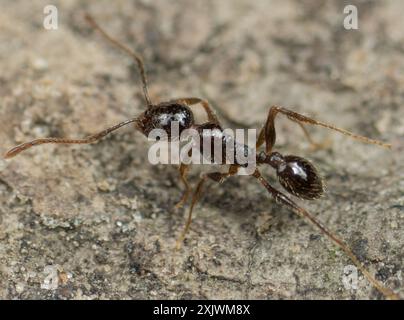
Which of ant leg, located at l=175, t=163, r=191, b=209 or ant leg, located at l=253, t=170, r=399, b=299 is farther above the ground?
ant leg, located at l=175, t=163, r=191, b=209

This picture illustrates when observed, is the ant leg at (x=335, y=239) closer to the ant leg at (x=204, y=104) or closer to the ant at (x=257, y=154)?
the ant at (x=257, y=154)

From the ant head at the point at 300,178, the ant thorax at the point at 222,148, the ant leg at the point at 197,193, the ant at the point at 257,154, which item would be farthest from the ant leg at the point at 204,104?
the ant head at the point at 300,178

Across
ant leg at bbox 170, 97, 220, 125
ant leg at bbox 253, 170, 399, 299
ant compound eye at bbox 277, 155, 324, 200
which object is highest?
ant leg at bbox 170, 97, 220, 125

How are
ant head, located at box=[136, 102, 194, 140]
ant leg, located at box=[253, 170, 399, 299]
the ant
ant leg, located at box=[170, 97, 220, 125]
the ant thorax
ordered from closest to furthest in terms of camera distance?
ant leg, located at box=[253, 170, 399, 299] → the ant → ant head, located at box=[136, 102, 194, 140] → the ant thorax → ant leg, located at box=[170, 97, 220, 125]

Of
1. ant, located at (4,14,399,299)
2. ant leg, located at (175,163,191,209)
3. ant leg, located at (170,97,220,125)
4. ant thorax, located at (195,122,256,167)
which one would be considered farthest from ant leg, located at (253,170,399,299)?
ant leg, located at (170,97,220,125)

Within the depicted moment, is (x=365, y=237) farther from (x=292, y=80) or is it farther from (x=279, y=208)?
(x=292, y=80)

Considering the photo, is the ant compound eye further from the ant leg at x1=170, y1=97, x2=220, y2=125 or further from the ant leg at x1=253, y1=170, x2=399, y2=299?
the ant leg at x1=170, y1=97, x2=220, y2=125
